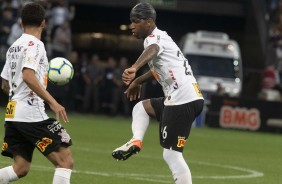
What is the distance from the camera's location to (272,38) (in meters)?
34.2

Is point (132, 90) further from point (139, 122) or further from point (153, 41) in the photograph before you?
point (153, 41)

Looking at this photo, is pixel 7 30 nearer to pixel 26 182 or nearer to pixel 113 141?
pixel 113 141

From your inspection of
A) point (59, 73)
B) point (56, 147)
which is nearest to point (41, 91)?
point (56, 147)

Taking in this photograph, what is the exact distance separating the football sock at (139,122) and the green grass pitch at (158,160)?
6.35ft

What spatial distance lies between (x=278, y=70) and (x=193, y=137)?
37.8 ft

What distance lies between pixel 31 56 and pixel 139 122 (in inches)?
76.4

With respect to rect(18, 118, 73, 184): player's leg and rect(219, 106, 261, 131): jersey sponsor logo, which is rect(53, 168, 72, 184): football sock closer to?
rect(18, 118, 73, 184): player's leg

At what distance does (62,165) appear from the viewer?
359 inches

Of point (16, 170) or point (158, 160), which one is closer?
point (16, 170)

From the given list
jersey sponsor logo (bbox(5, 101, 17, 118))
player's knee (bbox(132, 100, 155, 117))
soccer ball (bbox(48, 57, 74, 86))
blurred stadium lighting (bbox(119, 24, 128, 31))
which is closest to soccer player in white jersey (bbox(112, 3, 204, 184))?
player's knee (bbox(132, 100, 155, 117))

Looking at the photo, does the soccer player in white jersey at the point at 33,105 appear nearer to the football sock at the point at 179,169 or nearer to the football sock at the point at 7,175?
the football sock at the point at 7,175

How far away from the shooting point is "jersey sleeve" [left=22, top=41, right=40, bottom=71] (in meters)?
8.88

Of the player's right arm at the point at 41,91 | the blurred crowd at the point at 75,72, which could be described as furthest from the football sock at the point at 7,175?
the blurred crowd at the point at 75,72

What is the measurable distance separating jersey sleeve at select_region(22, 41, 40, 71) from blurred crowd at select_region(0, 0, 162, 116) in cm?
1888
